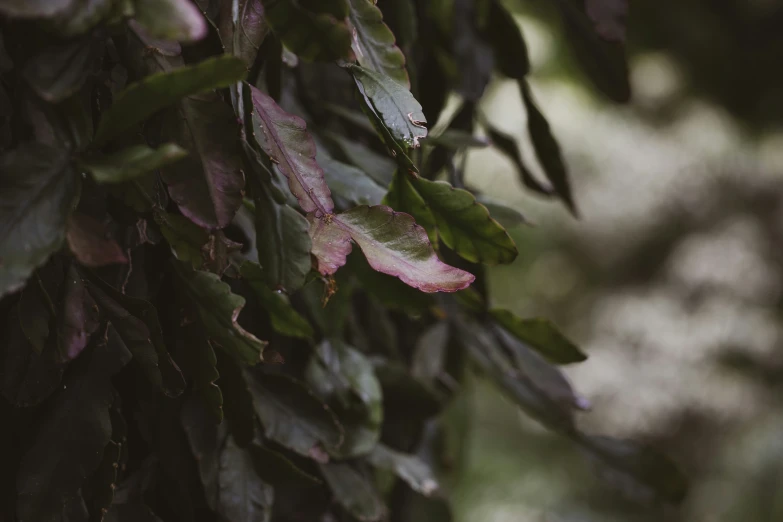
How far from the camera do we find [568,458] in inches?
91.9

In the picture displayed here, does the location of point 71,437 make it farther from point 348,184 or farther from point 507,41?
point 507,41

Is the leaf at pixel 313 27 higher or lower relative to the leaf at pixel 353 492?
higher

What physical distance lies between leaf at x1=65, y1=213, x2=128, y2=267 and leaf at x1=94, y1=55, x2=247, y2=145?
33 mm

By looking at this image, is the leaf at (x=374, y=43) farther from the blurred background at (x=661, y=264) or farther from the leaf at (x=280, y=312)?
the blurred background at (x=661, y=264)

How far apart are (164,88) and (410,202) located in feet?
0.46

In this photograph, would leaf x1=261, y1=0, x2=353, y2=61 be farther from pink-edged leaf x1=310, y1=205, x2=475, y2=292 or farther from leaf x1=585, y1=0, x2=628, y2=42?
leaf x1=585, y1=0, x2=628, y2=42

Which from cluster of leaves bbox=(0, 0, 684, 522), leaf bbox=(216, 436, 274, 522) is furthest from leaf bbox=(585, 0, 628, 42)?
leaf bbox=(216, 436, 274, 522)

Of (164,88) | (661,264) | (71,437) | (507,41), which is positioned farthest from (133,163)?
(661,264)

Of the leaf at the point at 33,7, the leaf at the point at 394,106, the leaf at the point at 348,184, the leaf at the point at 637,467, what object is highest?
the leaf at the point at 33,7

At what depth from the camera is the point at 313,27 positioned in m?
0.25

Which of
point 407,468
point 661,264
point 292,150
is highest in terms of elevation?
point 292,150

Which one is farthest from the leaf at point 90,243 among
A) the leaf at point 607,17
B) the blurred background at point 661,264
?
the blurred background at point 661,264

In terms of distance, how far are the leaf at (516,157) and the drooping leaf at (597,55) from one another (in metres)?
0.08

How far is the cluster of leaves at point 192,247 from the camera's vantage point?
24 cm
